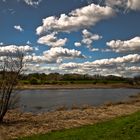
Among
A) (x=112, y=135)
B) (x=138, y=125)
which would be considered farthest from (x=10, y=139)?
(x=138, y=125)

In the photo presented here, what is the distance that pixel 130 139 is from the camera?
14.3m

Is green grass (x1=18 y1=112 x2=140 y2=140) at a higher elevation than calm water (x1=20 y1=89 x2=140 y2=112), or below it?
higher

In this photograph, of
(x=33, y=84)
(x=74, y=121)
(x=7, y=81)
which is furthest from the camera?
(x=33, y=84)

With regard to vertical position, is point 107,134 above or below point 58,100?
above

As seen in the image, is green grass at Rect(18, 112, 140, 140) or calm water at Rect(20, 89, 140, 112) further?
calm water at Rect(20, 89, 140, 112)

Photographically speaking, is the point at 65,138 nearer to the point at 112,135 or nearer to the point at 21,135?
the point at 112,135

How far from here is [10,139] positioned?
16.7 metres

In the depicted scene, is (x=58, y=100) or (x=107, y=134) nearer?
(x=107, y=134)

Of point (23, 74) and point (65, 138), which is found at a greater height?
point (23, 74)

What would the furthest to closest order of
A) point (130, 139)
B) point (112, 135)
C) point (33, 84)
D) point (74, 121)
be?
point (33, 84)
point (74, 121)
point (112, 135)
point (130, 139)

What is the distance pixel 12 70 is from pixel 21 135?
551 cm

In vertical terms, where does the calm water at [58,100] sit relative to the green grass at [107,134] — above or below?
below

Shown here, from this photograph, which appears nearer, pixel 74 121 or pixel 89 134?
pixel 89 134

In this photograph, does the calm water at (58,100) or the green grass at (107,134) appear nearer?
the green grass at (107,134)
